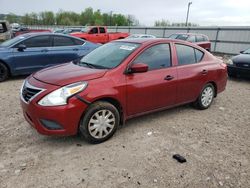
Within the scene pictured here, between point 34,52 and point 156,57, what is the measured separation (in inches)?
188

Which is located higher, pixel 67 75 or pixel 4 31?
pixel 4 31

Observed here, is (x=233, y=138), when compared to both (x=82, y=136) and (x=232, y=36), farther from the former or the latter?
(x=232, y=36)

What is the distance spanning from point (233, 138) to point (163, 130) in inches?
46.1

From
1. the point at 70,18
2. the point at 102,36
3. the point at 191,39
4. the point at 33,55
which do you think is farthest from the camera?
the point at 70,18

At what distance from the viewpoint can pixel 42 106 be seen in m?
3.22

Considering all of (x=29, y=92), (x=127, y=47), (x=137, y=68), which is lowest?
(x=29, y=92)

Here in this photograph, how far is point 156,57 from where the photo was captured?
13.9 feet

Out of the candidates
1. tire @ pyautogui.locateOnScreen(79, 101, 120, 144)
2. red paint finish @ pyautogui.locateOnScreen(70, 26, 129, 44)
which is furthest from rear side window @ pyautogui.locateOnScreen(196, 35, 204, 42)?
tire @ pyautogui.locateOnScreen(79, 101, 120, 144)

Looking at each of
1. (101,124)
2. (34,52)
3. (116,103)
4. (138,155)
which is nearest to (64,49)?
(34,52)

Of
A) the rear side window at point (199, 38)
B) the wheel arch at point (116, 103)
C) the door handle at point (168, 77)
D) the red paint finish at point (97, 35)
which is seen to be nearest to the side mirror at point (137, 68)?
the wheel arch at point (116, 103)

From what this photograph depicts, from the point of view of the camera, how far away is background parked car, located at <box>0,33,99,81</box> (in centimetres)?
721

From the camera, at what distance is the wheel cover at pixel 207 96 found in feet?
17.2

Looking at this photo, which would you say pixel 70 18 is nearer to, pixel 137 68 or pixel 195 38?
pixel 195 38

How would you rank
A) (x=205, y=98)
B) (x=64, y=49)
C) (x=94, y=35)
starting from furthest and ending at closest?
(x=94, y=35) < (x=64, y=49) < (x=205, y=98)
